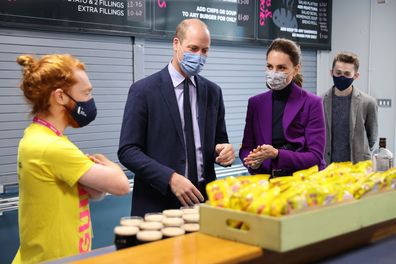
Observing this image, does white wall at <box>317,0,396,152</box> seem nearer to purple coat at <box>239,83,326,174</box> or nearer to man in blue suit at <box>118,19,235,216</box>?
purple coat at <box>239,83,326,174</box>

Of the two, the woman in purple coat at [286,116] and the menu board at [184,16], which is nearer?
the woman in purple coat at [286,116]

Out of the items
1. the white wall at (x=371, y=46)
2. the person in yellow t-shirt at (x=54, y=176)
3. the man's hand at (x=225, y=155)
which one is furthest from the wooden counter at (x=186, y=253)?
the white wall at (x=371, y=46)

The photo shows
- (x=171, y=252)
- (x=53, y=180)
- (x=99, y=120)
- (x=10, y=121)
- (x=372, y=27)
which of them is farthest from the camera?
(x=372, y=27)

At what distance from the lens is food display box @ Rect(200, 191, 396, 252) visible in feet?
4.78

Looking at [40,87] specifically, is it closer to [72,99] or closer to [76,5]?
[72,99]

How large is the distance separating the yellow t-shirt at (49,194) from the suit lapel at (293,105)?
4.03 ft

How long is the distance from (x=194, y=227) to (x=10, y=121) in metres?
2.49

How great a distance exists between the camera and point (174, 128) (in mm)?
2570

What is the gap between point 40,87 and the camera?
2016mm

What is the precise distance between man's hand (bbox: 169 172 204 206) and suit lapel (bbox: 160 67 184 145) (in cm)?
32

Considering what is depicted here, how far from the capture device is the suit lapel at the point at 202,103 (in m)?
2.67

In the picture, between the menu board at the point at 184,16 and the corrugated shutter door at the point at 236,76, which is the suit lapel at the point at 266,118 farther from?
the corrugated shutter door at the point at 236,76

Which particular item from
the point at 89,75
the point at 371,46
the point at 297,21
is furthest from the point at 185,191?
the point at 371,46

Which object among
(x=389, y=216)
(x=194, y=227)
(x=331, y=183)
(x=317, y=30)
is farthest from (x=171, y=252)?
(x=317, y=30)
